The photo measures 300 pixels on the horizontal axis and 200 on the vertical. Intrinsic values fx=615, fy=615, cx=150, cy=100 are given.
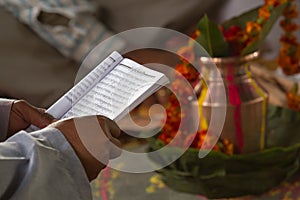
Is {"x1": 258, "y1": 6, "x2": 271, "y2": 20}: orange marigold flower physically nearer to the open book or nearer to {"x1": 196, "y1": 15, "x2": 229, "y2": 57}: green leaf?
{"x1": 196, "y1": 15, "x2": 229, "y2": 57}: green leaf

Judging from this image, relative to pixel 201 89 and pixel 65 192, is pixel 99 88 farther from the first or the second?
pixel 201 89

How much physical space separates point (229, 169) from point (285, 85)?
554 millimetres

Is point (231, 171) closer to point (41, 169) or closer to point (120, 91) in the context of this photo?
point (120, 91)

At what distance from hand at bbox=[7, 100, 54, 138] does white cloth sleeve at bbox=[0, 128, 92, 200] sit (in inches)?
4.9

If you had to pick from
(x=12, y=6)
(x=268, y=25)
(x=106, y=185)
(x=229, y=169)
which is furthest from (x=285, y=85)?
(x=12, y=6)

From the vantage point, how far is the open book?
818 mm

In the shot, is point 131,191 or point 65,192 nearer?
point 65,192

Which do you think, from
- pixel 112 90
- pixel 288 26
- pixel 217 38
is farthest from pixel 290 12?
pixel 112 90

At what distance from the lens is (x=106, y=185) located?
1.36 metres

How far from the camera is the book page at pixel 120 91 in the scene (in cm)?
82

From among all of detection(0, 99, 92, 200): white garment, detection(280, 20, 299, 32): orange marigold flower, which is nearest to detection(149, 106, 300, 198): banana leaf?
detection(280, 20, 299, 32): orange marigold flower

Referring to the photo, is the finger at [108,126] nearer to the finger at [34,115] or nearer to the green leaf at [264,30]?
the finger at [34,115]

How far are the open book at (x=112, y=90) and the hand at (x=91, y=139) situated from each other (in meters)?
0.05

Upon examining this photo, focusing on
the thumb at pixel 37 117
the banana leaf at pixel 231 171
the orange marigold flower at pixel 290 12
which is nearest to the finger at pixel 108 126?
the thumb at pixel 37 117
